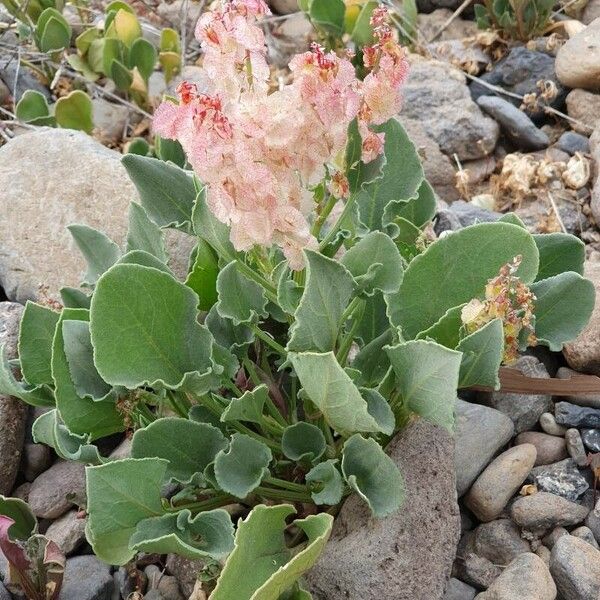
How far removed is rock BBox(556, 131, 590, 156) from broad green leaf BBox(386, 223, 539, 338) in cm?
118

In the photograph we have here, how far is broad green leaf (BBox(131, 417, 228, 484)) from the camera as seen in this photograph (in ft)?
4.49

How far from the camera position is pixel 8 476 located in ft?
5.73

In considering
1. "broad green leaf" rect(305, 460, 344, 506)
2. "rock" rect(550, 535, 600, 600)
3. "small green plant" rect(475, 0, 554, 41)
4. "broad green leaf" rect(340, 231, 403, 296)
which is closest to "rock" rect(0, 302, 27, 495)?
"broad green leaf" rect(305, 460, 344, 506)

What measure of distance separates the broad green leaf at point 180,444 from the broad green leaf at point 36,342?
300 mm

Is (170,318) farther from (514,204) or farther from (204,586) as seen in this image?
(514,204)

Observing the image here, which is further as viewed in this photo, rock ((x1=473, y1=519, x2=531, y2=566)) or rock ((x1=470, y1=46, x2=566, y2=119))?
rock ((x1=470, y1=46, x2=566, y2=119))

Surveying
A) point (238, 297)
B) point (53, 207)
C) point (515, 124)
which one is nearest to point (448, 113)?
point (515, 124)

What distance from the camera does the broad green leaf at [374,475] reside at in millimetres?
1319

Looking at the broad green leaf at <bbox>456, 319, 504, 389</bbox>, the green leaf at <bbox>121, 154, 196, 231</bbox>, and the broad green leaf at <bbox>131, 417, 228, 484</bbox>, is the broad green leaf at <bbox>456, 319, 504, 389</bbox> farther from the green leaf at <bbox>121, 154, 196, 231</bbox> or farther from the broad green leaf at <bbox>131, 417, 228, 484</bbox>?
the green leaf at <bbox>121, 154, 196, 231</bbox>

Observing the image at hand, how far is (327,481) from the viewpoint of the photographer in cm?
138

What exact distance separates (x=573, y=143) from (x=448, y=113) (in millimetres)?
371

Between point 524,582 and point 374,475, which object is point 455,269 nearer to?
point 374,475

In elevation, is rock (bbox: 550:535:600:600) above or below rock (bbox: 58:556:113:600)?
above

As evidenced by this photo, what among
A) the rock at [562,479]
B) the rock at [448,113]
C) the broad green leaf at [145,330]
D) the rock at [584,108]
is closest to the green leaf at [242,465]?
the broad green leaf at [145,330]
